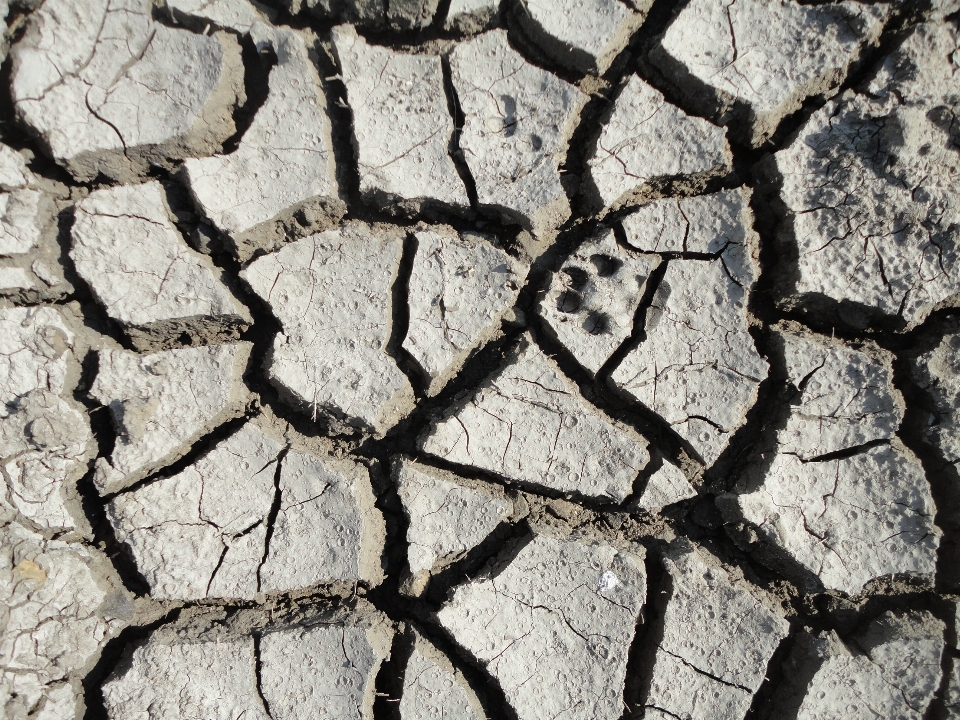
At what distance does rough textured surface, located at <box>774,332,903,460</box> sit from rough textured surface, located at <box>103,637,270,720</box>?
1.54 meters

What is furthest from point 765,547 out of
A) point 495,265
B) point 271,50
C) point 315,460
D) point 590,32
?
point 271,50

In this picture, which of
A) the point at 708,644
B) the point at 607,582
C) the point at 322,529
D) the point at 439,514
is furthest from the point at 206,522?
the point at 708,644

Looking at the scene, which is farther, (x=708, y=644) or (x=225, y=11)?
(x=225, y=11)

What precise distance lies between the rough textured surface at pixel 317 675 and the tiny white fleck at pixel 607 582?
1.96 ft

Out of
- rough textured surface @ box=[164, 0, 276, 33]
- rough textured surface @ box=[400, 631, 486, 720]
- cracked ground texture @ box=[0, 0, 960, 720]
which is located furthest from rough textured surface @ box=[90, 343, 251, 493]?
rough textured surface @ box=[164, 0, 276, 33]

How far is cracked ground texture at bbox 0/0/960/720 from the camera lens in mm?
1551

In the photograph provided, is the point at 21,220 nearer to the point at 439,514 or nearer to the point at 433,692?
the point at 439,514

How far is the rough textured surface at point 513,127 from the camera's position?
1714 millimetres

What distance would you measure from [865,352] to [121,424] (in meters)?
2.03

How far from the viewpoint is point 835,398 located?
5.46 feet

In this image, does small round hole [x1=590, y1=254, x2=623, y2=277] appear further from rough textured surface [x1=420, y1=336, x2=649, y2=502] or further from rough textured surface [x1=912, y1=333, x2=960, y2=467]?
rough textured surface [x1=912, y1=333, x2=960, y2=467]

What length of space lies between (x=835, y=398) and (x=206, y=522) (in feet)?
5.68

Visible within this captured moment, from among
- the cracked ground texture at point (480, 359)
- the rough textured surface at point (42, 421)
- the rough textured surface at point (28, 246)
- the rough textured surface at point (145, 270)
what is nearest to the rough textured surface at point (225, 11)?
the cracked ground texture at point (480, 359)

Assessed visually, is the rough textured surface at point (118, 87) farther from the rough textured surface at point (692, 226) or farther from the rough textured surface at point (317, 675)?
the rough textured surface at point (317, 675)
